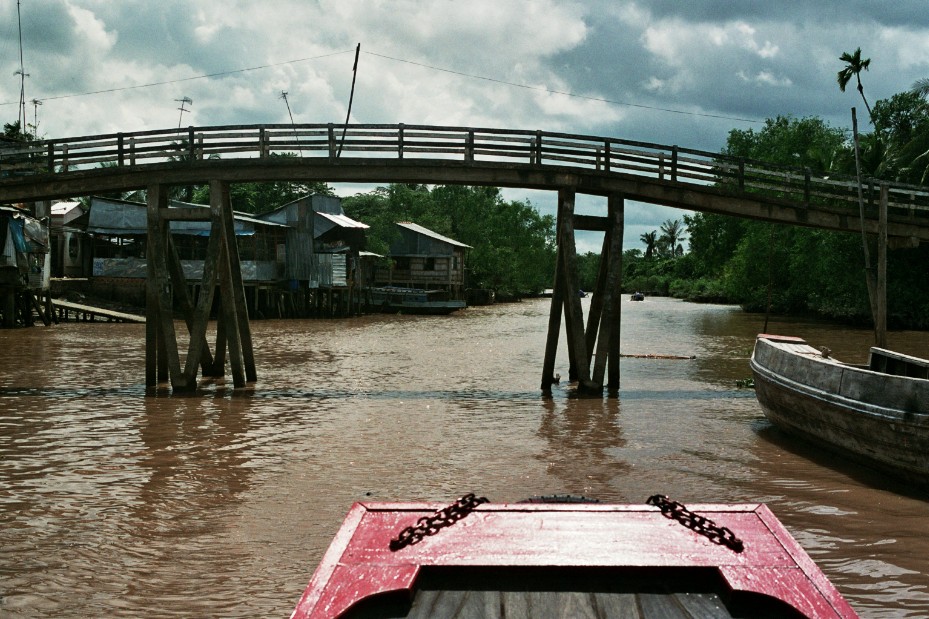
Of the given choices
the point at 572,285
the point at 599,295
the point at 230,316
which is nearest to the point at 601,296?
the point at 599,295

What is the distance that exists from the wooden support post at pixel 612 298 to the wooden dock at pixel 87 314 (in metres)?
24.9

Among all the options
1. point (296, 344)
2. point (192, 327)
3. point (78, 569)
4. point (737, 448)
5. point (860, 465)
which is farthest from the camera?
point (296, 344)

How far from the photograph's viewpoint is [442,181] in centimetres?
1498

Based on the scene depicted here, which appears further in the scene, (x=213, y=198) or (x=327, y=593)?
(x=213, y=198)

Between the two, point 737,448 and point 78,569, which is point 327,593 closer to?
point 78,569

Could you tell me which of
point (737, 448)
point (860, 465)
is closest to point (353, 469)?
point (737, 448)

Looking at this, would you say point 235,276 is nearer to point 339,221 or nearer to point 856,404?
point 856,404

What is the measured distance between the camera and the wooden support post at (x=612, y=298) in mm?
14664

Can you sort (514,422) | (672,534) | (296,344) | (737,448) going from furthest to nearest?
(296,344) → (514,422) → (737,448) → (672,534)

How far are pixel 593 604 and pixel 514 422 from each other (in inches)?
386

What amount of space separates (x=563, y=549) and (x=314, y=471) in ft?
21.6

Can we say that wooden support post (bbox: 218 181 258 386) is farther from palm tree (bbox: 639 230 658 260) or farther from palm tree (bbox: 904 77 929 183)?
palm tree (bbox: 639 230 658 260)

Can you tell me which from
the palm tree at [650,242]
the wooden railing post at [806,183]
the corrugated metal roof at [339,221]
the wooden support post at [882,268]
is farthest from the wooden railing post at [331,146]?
the palm tree at [650,242]

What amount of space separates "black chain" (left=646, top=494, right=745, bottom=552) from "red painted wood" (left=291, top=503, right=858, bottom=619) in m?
0.02
